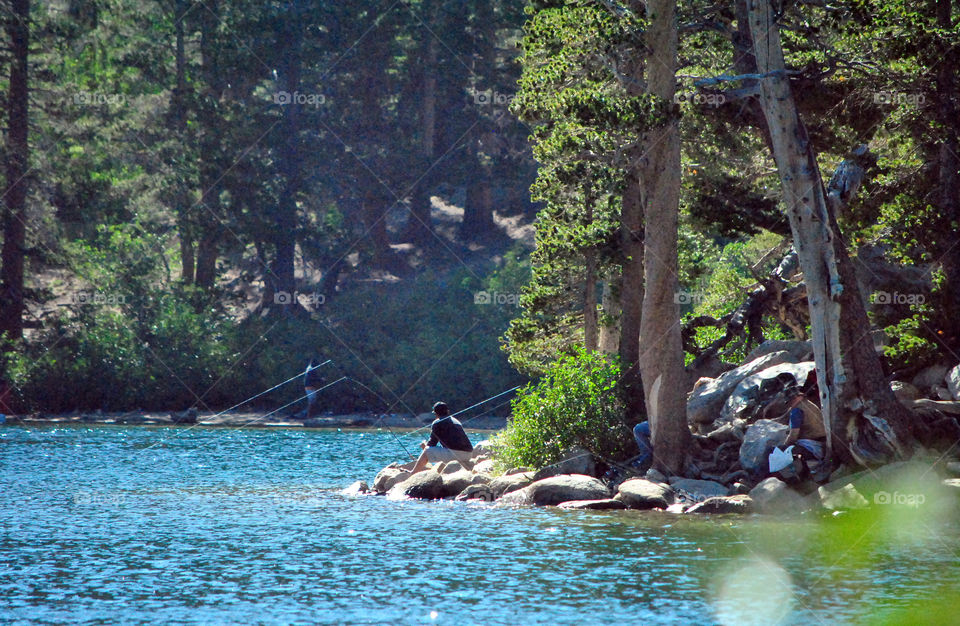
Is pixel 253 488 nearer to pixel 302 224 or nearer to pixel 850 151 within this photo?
pixel 850 151

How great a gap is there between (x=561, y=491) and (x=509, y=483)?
1579mm

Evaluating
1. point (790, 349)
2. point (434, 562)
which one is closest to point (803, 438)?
point (790, 349)

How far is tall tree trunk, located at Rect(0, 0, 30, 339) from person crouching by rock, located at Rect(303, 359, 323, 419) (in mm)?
11435

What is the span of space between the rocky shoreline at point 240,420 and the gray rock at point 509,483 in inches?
890

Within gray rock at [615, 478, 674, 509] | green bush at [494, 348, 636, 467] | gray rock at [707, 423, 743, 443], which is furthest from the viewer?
green bush at [494, 348, 636, 467]

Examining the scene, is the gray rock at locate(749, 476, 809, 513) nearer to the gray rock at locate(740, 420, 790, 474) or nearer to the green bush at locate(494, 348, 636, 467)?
the gray rock at locate(740, 420, 790, 474)

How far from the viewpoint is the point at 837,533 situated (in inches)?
669

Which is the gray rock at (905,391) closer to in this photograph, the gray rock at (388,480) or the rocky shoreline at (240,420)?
the gray rock at (388,480)

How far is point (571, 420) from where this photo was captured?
22672 millimetres

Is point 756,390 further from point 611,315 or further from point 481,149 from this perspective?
point 481,149

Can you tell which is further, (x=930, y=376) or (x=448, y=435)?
(x=448, y=435)

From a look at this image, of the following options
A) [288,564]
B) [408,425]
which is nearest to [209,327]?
[408,425]

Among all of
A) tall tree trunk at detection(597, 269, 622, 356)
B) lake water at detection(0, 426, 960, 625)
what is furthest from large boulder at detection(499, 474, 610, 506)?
tall tree trunk at detection(597, 269, 622, 356)

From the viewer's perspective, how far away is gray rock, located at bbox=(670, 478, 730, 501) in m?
20.1
